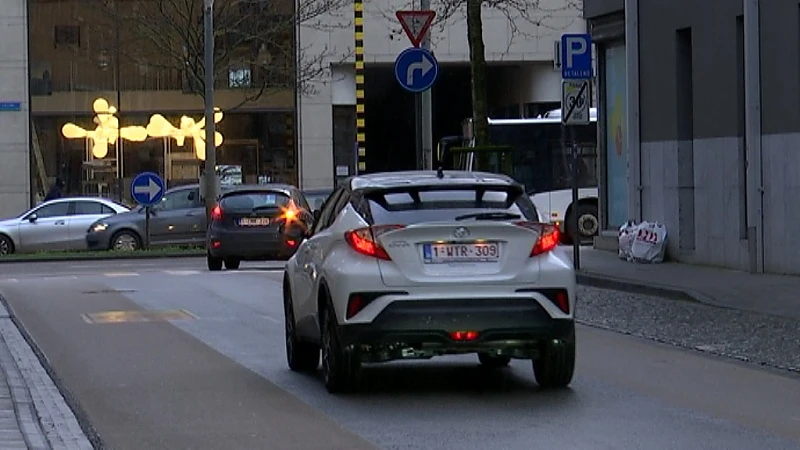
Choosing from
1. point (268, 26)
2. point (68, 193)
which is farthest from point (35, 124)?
point (268, 26)

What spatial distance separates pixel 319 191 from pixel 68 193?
11983 mm

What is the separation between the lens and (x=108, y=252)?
35156 mm

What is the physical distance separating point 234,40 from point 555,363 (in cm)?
3211

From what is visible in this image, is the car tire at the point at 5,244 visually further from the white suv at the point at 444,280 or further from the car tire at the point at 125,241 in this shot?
the white suv at the point at 444,280

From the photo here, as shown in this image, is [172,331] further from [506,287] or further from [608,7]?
[608,7]

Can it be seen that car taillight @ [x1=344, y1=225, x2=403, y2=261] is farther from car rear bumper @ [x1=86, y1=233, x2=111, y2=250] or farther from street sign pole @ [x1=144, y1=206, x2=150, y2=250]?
car rear bumper @ [x1=86, y1=233, x2=111, y2=250]

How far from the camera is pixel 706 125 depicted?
22.9m

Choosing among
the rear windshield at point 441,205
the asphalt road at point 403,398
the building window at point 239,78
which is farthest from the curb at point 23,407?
the building window at point 239,78

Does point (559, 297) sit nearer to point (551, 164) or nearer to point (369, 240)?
point (369, 240)

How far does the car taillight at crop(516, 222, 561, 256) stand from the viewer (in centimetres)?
1098

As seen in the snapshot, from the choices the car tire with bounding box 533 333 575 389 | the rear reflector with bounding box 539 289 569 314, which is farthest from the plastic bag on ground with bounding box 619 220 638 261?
the rear reflector with bounding box 539 289 569 314

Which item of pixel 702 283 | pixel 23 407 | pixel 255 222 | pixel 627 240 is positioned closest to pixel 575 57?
pixel 627 240

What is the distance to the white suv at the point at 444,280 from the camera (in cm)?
1073

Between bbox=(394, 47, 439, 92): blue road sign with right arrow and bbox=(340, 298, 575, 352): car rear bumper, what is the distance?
1242 centimetres
